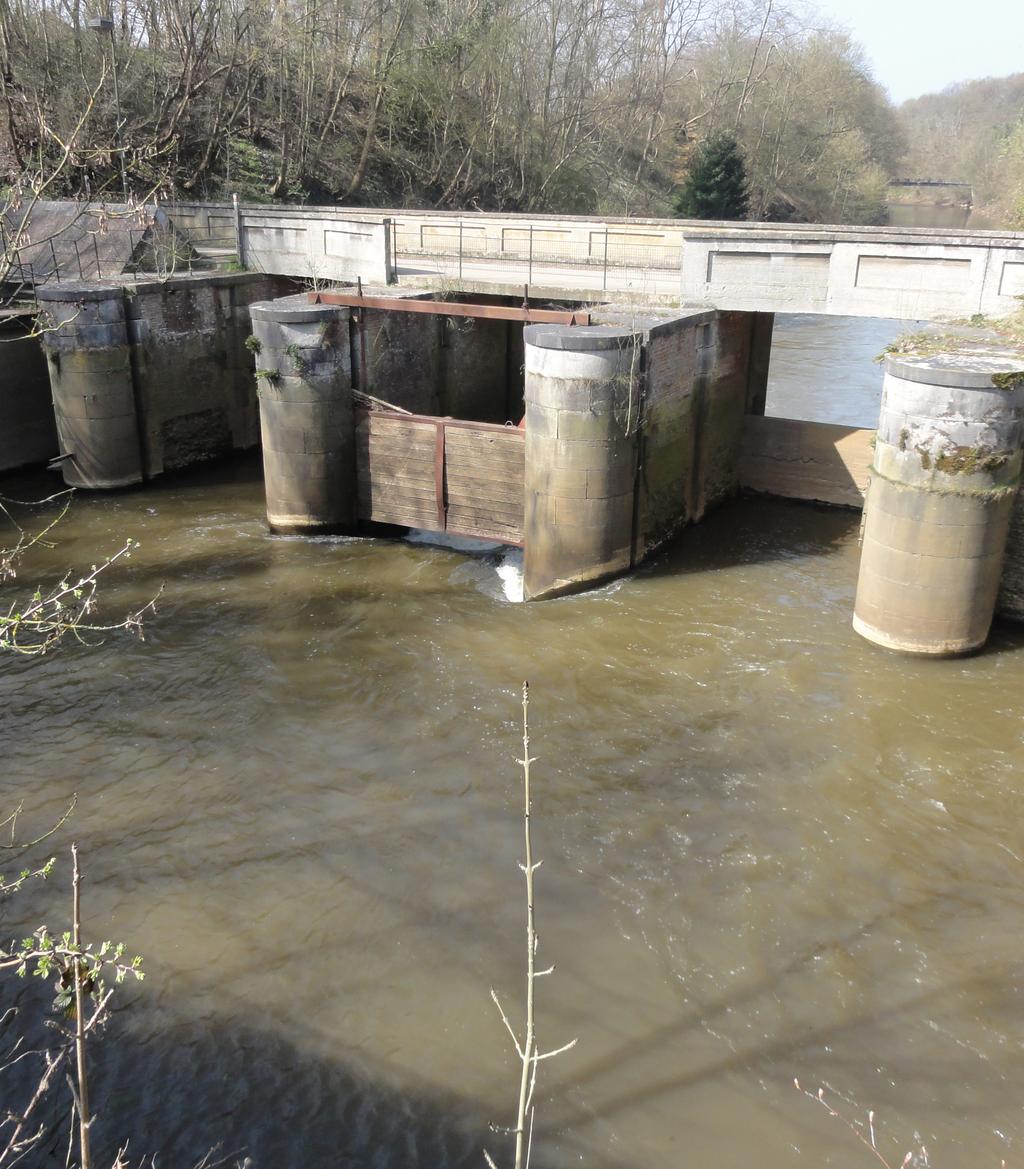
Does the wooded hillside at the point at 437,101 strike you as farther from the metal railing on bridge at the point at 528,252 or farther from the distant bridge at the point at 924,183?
the distant bridge at the point at 924,183

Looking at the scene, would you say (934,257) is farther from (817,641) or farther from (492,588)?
(492,588)

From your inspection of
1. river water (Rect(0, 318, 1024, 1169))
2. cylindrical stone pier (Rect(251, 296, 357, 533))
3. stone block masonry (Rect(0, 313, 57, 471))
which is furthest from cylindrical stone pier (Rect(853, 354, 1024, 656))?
stone block masonry (Rect(0, 313, 57, 471))

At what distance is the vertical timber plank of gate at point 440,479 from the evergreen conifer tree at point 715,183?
26360 mm

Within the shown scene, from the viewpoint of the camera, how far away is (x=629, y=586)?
14336 mm

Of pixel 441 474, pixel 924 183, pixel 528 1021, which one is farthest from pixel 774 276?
pixel 924 183

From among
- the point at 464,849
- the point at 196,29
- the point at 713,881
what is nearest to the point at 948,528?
the point at 713,881

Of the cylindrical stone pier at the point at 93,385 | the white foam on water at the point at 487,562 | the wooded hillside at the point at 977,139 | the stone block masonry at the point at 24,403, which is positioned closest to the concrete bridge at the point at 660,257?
the cylindrical stone pier at the point at 93,385

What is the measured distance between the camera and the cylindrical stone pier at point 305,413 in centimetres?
1573

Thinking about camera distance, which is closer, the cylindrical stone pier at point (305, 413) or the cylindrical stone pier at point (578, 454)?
the cylindrical stone pier at point (578, 454)

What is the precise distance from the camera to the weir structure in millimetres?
11859

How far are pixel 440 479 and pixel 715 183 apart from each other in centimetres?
2808

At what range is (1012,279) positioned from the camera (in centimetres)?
1427

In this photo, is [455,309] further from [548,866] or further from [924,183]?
[924,183]

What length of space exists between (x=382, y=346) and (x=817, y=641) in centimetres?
865
